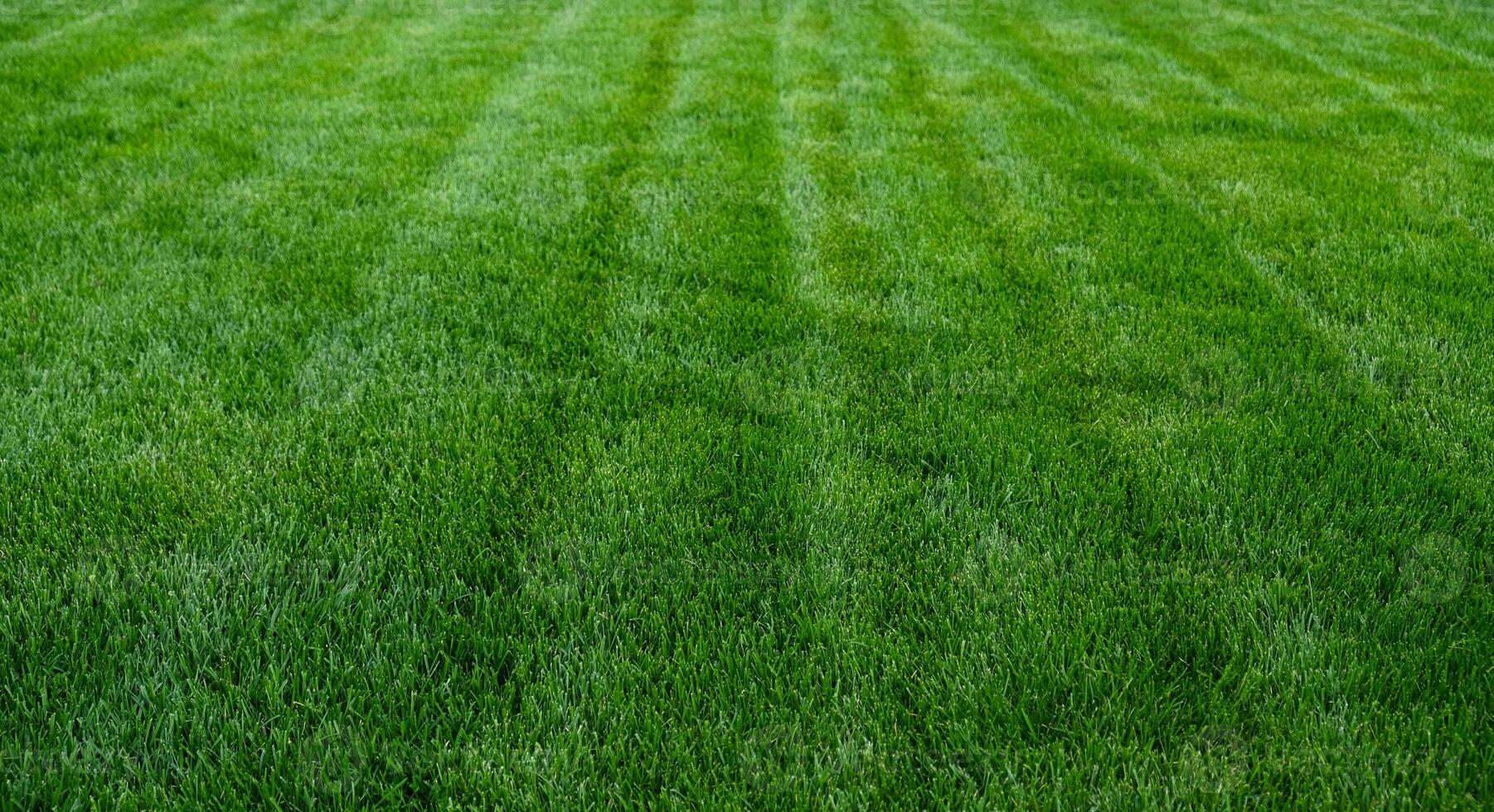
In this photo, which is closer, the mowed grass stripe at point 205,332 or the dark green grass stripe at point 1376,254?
the mowed grass stripe at point 205,332

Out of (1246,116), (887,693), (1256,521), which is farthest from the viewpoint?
(1246,116)

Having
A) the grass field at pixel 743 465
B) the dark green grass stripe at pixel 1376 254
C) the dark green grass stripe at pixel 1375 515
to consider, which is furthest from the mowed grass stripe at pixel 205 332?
the dark green grass stripe at pixel 1376 254

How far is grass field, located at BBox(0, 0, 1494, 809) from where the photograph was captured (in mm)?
1923

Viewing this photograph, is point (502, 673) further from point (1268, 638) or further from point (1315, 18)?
point (1315, 18)

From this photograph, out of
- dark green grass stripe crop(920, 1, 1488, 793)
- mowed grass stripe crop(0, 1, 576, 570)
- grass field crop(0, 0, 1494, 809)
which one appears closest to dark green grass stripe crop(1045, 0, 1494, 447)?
grass field crop(0, 0, 1494, 809)

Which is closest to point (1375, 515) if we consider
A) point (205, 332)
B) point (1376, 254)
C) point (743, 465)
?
point (743, 465)

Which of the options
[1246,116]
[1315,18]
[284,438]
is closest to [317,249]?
[284,438]

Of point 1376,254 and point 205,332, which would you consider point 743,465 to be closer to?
point 205,332

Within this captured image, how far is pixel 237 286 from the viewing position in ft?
12.8

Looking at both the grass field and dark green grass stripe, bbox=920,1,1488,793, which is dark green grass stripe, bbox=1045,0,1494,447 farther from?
dark green grass stripe, bbox=920,1,1488,793

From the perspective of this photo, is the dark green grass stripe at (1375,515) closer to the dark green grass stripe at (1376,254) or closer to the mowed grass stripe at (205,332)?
the dark green grass stripe at (1376,254)

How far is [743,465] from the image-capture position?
2816mm

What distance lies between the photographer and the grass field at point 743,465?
192 cm

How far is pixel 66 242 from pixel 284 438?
87.3 inches
